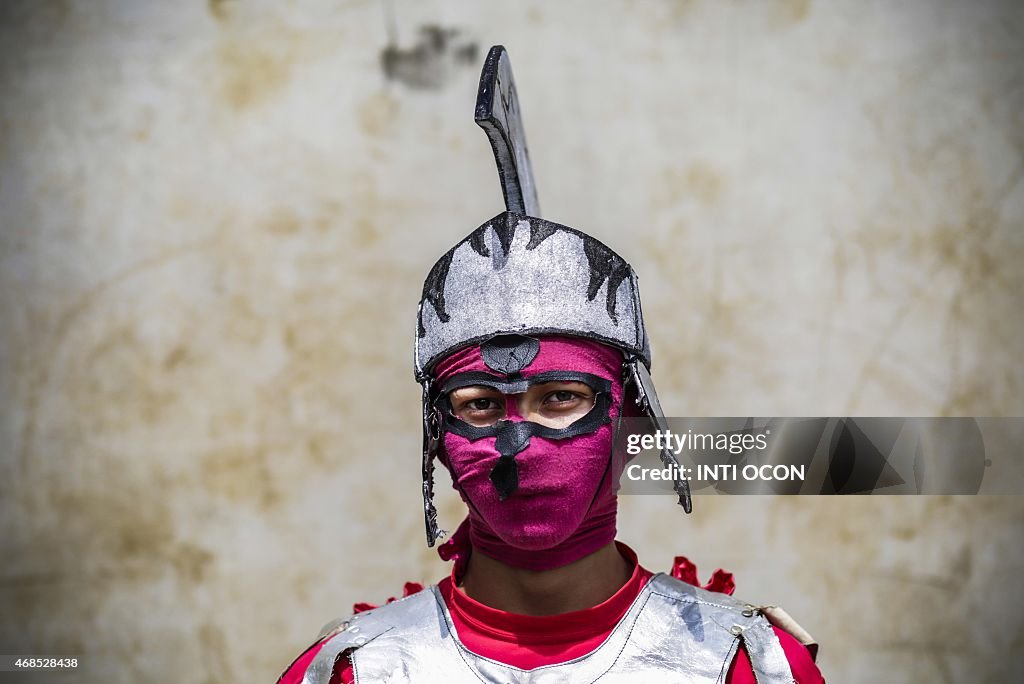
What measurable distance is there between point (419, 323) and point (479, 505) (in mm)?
488

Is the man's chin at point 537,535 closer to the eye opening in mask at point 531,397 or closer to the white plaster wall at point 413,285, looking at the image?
the eye opening in mask at point 531,397

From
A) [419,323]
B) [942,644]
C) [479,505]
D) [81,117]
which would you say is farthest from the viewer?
[81,117]

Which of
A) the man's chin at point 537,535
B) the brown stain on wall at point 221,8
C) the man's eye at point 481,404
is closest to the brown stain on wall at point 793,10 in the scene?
the brown stain on wall at point 221,8

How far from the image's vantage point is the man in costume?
253 cm

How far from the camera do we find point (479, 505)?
258 centimetres

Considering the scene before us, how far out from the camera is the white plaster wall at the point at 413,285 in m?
4.27

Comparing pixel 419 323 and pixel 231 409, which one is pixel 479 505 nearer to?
pixel 419 323

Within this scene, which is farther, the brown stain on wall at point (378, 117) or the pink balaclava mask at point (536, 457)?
the brown stain on wall at point (378, 117)

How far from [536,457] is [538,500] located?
93 mm

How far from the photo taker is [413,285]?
445 cm

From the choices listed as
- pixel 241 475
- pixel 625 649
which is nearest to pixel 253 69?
pixel 241 475

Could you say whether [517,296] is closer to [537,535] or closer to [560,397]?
[560,397]

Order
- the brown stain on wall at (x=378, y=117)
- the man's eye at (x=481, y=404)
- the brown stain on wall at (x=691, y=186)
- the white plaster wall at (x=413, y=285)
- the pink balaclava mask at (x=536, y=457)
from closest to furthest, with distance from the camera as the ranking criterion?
the pink balaclava mask at (x=536, y=457), the man's eye at (x=481, y=404), the white plaster wall at (x=413, y=285), the brown stain on wall at (x=691, y=186), the brown stain on wall at (x=378, y=117)

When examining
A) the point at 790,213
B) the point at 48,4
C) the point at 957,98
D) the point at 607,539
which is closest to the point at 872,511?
the point at 790,213
